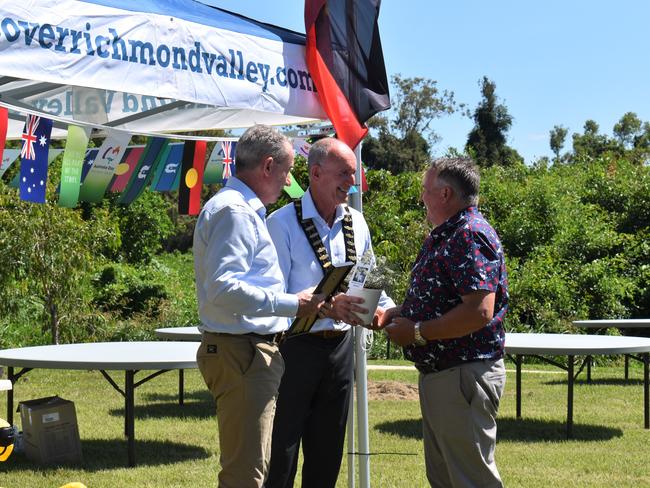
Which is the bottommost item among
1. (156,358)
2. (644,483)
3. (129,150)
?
(644,483)

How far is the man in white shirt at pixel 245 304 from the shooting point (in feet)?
11.2

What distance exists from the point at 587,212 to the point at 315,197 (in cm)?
1514

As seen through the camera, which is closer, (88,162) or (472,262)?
(472,262)

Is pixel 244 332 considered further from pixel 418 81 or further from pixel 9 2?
pixel 418 81

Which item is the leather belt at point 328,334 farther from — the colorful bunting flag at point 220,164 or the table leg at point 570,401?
the table leg at point 570,401

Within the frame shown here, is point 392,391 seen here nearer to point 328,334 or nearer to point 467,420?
point 328,334

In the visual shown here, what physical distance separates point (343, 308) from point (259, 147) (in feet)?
2.48

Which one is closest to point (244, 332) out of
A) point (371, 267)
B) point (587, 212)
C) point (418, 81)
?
point (371, 267)

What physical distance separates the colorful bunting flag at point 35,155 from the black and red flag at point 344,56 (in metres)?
1.47

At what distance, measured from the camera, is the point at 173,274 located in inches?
875

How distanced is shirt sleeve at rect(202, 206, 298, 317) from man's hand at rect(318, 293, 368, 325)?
29 centimetres

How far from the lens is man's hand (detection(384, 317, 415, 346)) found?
12.2 feet

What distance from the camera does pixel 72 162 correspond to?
504 cm

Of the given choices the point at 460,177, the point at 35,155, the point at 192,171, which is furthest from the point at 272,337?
the point at 192,171
